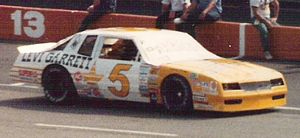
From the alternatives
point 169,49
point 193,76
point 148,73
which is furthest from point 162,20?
point 193,76

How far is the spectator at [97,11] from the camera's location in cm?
2170

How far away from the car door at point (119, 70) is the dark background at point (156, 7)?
15529mm

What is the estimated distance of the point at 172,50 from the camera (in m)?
14.1

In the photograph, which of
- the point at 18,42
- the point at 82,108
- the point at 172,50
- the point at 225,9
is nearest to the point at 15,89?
the point at 82,108

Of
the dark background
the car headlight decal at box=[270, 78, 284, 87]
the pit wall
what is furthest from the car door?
the dark background

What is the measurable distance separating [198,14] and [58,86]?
5863 millimetres

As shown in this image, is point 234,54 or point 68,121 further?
point 234,54

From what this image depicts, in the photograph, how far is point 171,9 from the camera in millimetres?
20469

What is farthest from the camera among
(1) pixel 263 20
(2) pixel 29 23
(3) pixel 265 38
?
(2) pixel 29 23

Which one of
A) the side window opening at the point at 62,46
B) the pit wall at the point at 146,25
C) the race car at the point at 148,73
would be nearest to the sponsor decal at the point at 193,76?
the race car at the point at 148,73

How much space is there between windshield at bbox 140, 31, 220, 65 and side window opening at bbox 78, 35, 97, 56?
0.76 metres

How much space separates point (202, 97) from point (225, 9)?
66.1 ft

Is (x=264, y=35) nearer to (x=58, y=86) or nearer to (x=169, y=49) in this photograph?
(x=169, y=49)

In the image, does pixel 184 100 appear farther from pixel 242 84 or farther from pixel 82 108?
pixel 82 108
